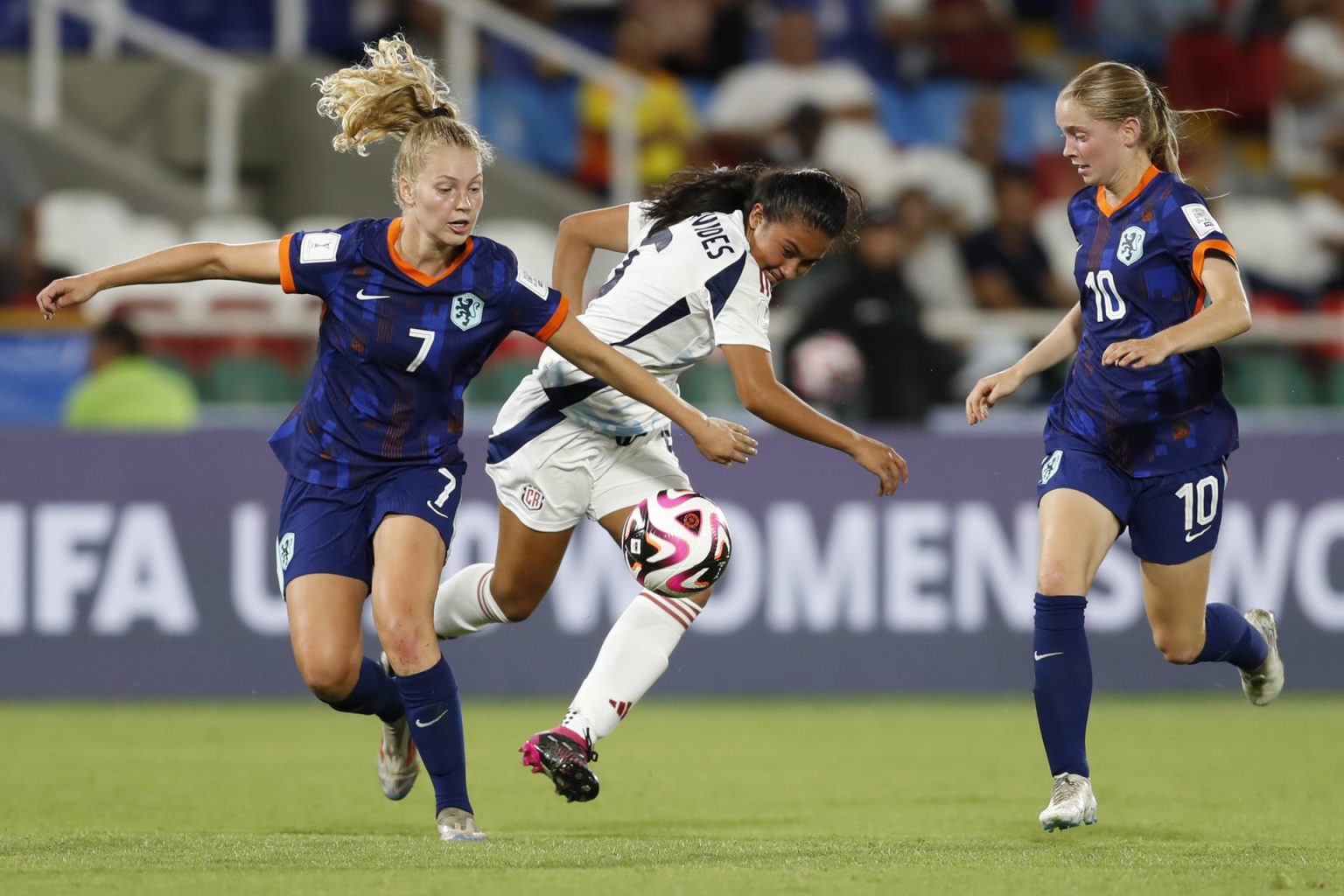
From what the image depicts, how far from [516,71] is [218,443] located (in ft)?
17.9

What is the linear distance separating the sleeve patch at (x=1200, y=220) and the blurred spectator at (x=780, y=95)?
25.8 feet

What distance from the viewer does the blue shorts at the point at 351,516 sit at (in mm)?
5617

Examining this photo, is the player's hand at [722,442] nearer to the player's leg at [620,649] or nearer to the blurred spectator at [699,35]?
the player's leg at [620,649]

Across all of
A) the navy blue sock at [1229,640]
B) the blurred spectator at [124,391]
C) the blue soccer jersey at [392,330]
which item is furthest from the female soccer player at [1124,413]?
the blurred spectator at [124,391]

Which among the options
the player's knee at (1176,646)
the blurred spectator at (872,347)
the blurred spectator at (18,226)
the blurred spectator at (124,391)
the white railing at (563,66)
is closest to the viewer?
the player's knee at (1176,646)

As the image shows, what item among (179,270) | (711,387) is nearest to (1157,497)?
(179,270)

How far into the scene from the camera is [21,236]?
11.9 meters

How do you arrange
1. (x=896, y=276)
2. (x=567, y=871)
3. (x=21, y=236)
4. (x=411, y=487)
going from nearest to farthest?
(x=567, y=871)
(x=411, y=487)
(x=896, y=276)
(x=21, y=236)

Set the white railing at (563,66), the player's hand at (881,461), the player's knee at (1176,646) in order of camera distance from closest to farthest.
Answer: the player's hand at (881,461) → the player's knee at (1176,646) → the white railing at (563,66)

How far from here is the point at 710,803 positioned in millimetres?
6578

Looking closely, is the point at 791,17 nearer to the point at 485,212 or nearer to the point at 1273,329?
the point at 485,212

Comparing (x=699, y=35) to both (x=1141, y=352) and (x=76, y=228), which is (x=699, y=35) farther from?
(x=1141, y=352)

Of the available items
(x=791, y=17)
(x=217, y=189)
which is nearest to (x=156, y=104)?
(x=217, y=189)

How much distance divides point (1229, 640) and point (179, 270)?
3.42 metres
